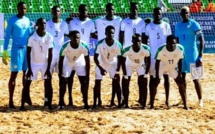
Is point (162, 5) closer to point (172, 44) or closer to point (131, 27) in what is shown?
point (131, 27)

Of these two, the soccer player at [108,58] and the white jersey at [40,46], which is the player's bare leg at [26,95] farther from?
the soccer player at [108,58]

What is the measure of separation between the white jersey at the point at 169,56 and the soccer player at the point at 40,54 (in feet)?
7.08

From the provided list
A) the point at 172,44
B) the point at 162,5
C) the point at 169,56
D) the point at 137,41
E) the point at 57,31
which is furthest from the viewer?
the point at 162,5

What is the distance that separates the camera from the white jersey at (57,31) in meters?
11.2

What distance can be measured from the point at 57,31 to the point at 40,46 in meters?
0.63

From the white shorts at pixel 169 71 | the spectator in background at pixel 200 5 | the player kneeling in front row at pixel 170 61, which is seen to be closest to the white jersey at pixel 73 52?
the player kneeling in front row at pixel 170 61

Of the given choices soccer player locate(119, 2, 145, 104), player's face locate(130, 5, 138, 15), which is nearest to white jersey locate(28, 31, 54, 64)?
soccer player locate(119, 2, 145, 104)

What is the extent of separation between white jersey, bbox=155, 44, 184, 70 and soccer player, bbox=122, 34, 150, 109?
0.80 feet

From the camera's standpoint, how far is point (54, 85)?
48.2 feet

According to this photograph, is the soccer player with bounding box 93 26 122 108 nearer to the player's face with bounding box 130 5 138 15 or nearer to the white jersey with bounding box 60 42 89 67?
the white jersey with bounding box 60 42 89 67

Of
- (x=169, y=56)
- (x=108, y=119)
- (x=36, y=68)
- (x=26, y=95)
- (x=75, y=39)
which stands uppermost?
(x=75, y=39)

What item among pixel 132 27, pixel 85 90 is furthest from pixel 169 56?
pixel 85 90

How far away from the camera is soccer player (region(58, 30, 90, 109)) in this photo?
10773 millimetres

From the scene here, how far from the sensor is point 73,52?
10883 mm
